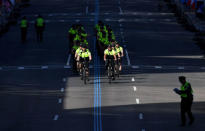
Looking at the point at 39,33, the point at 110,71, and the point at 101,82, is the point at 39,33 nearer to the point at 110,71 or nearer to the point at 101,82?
the point at 101,82

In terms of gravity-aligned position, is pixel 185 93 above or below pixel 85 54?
above

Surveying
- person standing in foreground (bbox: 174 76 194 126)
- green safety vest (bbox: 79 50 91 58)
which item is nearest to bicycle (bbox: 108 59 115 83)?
green safety vest (bbox: 79 50 91 58)

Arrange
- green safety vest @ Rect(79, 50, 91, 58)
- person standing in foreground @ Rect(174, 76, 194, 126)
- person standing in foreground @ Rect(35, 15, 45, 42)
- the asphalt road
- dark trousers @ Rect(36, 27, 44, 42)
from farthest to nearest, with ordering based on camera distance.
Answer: dark trousers @ Rect(36, 27, 44, 42), person standing in foreground @ Rect(35, 15, 45, 42), green safety vest @ Rect(79, 50, 91, 58), the asphalt road, person standing in foreground @ Rect(174, 76, 194, 126)

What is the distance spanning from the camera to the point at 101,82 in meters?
38.3

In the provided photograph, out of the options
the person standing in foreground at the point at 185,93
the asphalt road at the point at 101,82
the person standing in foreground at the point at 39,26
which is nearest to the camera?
the person standing in foreground at the point at 185,93

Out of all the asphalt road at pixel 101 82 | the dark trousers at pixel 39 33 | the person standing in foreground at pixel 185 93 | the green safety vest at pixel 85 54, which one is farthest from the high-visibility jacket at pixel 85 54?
the dark trousers at pixel 39 33

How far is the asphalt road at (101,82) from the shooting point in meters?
29.0

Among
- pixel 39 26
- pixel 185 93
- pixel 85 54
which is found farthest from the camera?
pixel 39 26

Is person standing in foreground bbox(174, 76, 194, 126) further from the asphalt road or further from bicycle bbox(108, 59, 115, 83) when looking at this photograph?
bicycle bbox(108, 59, 115, 83)

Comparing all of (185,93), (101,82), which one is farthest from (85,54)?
(185,93)

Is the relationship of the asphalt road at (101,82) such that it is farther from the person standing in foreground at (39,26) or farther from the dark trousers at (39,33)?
the person standing in foreground at (39,26)

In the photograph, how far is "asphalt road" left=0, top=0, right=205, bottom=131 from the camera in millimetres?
28969

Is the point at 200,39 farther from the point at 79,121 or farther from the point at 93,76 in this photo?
the point at 79,121

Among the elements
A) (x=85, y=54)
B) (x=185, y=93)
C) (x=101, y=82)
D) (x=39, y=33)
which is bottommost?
(x=39, y=33)
